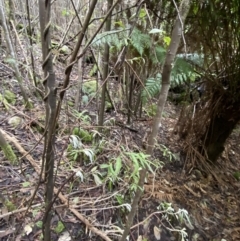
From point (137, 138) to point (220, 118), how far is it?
0.78 metres

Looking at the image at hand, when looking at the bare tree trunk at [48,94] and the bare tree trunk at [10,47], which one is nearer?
the bare tree trunk at [48,94]

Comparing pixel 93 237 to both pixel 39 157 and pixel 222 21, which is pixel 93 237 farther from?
pixel 222 21

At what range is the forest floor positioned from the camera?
54.2 inches

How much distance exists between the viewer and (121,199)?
1.63 meters

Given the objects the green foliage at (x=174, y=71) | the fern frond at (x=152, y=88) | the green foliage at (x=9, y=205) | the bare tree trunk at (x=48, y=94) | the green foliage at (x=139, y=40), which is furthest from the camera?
the fern frond at (x=152, y=88)

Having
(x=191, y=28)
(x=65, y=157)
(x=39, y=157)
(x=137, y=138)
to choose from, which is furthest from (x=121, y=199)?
(x=191, y=28)

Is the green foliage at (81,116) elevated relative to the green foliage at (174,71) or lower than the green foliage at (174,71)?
lower

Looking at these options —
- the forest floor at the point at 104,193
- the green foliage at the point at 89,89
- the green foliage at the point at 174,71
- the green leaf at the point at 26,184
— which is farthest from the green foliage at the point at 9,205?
the green foliage at the point at 89,89

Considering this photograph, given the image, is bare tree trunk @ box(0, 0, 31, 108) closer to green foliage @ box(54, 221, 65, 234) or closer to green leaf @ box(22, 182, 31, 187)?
green leaf @ box(22, 182, 31, 187)

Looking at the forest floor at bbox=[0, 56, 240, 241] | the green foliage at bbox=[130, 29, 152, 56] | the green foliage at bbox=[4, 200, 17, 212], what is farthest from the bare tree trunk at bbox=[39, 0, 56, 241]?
the green foliage at bbox=[130, 29, 152, 56]

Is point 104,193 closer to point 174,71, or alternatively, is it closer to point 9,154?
point 9,154

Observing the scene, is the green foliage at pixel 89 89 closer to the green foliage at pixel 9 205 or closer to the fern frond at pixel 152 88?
the fern frond at pixel 152 88

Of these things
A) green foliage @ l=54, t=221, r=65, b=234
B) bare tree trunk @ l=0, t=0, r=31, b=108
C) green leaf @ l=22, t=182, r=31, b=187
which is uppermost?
bare tree trunk @ l=0, t=0, r=31, b=108

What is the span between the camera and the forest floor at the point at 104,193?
1376mm
